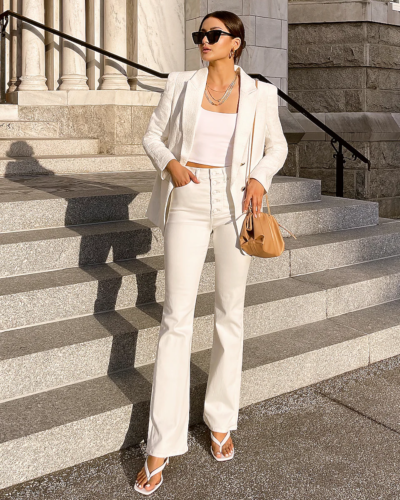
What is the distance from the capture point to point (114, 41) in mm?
8109

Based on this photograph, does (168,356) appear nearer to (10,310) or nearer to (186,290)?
(186,290)

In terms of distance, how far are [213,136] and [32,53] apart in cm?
573

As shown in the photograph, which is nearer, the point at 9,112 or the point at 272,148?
the point at 272,148

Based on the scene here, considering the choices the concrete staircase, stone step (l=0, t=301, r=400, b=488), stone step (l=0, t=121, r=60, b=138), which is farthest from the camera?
stone step (l=0, t=121, r=60, b=138)

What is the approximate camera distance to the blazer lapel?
297 centimetres

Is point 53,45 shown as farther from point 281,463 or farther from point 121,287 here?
point 281,463

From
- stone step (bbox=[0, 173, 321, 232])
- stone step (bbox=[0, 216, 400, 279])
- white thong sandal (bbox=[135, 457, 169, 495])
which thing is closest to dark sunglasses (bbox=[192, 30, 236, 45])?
white thong sandal (bbox=[135, 457, 169, 495])

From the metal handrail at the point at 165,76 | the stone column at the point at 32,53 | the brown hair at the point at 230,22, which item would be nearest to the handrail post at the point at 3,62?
the metal handrail at the point at 165,76

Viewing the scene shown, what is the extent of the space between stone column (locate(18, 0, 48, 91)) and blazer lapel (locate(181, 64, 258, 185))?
5454 millimetres

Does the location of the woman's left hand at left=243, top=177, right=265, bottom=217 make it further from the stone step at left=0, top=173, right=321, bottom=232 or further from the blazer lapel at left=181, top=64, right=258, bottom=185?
the stone step at left=0, top=173, right=321, bottom=232

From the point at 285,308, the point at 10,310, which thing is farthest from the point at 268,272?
the point at 10,310

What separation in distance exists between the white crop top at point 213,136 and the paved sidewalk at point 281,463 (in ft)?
4.76

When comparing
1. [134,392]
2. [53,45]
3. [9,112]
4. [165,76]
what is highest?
[53,45]

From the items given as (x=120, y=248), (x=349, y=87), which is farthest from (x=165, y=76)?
(x=349, y=87)
